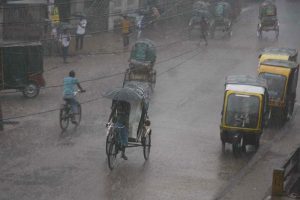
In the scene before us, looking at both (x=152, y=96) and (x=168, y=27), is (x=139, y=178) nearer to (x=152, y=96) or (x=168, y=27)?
(x=152, y=96)

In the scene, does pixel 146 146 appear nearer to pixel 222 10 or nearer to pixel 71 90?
pixel 71 90

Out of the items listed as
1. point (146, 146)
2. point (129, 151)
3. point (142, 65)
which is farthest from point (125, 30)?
point (146, 146)

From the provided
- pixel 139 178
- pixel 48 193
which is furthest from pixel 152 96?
pixel 48 193

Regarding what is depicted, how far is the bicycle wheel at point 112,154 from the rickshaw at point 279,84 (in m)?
7.49

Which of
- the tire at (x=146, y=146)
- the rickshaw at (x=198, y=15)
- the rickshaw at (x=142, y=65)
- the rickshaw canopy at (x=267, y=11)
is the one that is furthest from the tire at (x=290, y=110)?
the rickshaw canopy at (x=267, y=11)

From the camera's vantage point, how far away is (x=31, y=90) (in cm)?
2450

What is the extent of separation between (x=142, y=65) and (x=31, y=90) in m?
4.31

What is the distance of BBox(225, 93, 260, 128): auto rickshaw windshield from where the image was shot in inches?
779

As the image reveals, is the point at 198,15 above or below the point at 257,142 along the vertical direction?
above

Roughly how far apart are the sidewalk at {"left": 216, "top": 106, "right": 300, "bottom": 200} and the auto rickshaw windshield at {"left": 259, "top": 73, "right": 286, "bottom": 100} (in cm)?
109

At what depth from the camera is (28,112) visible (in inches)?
891

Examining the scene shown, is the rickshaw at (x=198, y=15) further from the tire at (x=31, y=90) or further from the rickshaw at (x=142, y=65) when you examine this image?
the tire at (x=31, y=90)

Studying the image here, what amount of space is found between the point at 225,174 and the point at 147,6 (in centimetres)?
2648

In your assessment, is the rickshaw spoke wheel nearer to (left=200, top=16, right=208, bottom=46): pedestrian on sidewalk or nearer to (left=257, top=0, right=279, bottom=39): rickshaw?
(left=200, top=16, right=208, bottom=46): pedestrian on sidewalk
